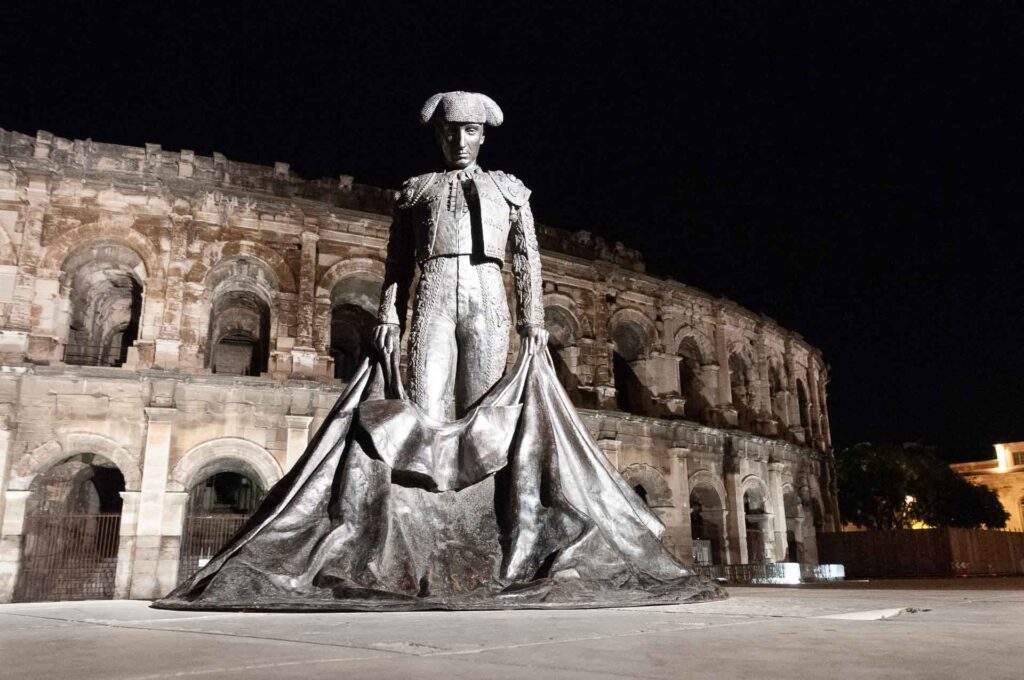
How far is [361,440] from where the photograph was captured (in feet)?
12.3

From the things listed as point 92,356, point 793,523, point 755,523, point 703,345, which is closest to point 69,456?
point 92,356

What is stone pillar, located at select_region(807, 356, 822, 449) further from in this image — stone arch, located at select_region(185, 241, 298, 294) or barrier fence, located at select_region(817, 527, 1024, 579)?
stone arch, located at select_region(185, 241, 298, 294)

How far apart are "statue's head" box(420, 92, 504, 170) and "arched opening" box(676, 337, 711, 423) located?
1770 cm

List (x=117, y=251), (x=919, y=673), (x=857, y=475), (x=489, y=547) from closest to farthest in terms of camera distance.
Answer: (x=919, y=673)
(x=489, y=547)
(x=117, y=251)
(x=857, y=475)

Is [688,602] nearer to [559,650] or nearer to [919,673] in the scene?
[559,650]

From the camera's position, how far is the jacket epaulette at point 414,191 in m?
4.31

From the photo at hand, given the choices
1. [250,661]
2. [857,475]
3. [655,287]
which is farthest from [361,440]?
[857,475]

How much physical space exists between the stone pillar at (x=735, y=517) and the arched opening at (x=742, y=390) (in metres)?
2.32

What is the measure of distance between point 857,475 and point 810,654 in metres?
33.7

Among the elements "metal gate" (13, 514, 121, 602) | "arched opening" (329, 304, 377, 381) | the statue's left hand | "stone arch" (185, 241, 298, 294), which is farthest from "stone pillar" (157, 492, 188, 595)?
the statue's left hand

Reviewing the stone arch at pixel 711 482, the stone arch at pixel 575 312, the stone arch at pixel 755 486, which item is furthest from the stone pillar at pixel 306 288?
the stone arch at pixel 755 486

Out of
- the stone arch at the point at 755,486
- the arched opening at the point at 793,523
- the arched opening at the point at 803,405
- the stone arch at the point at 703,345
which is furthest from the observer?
the arched opening at the point at 803,405

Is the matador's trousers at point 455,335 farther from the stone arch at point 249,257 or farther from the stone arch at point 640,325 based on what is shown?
A: the stone arch at point 640,325

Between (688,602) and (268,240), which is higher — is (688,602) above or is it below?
below
